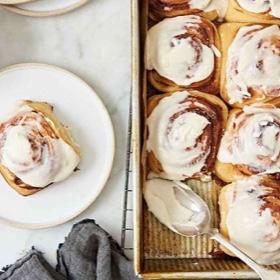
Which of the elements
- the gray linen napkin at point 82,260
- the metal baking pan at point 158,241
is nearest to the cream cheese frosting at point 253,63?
the metal baking pan at point 158,241

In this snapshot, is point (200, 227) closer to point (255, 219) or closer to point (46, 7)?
point (255, 219)

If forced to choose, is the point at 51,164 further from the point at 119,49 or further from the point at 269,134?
the point at 269,134

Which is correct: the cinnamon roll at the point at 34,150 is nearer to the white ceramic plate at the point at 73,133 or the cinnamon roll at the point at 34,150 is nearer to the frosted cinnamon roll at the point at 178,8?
the white ceramic plate at the point at 73,133

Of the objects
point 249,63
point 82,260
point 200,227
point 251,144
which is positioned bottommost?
point 82,260

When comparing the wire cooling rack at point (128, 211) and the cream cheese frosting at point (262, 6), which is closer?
the cream cheese frosting at point (262, 6)

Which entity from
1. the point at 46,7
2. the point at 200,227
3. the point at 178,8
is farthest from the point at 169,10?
the point at 200,227

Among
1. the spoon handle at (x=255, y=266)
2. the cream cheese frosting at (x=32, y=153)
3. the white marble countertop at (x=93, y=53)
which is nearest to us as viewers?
the spoon handle at (x=255, y=266)

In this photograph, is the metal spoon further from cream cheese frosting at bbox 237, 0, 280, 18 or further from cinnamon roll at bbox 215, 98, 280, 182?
cream cheese frosting at bbox 237, 0, 280, 18

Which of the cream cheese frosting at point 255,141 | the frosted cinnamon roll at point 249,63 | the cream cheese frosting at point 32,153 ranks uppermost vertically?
the frosted cinnamon roll at point 249,63
